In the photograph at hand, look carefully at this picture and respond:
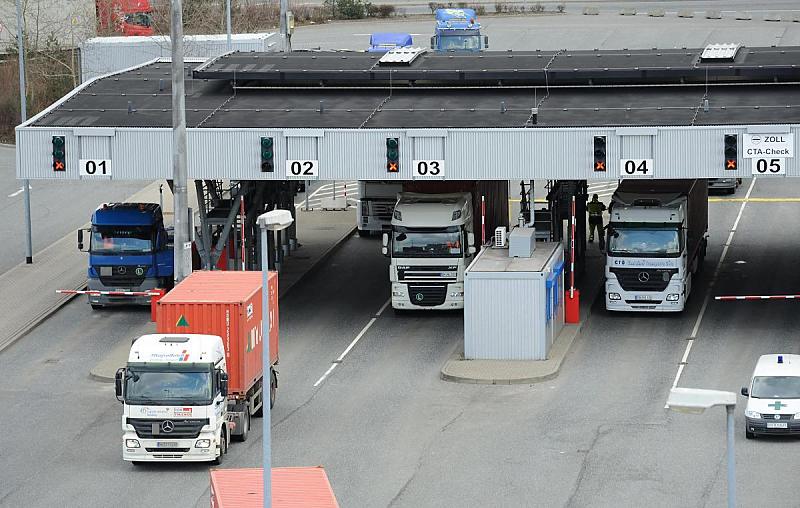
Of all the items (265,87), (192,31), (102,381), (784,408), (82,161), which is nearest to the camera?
(784,408)

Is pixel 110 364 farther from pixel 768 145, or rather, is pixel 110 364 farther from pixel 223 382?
pixel 768 145

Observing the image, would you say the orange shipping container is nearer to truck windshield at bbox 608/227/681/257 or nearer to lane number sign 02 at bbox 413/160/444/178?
lane number sign 02 at bbox 413/160/444/178

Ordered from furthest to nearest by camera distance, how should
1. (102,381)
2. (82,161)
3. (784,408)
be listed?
(82,161) → (102,381) → (784,408)

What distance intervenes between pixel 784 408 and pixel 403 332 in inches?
557

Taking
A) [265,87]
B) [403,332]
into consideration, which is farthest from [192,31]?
[403,332]

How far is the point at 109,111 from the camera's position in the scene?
165 feet

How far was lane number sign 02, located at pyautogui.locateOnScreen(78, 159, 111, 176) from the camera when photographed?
1892 inches

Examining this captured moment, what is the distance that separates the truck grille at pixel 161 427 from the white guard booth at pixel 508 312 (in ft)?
36.5

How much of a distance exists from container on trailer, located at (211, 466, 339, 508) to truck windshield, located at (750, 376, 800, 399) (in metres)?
12.7

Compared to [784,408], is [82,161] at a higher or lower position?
higher

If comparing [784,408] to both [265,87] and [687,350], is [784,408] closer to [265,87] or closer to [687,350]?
[687,350]

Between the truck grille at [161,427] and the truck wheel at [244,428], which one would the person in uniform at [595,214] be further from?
the truck grille at [161,427]

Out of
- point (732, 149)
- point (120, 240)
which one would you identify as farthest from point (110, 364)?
point (732, 149)

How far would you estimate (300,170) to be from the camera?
4750 cm
